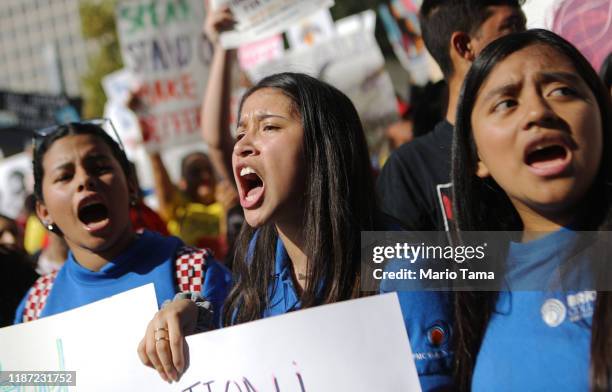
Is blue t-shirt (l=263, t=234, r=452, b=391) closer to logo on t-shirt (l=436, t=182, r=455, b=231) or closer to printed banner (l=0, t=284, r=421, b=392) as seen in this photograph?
printed banner (l=0, t=284, r=421, b=392)

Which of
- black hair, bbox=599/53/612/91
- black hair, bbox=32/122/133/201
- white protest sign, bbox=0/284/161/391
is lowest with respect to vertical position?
white protest sign, bbox=0/284/161/391

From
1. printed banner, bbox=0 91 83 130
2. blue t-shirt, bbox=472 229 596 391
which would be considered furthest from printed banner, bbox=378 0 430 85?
printed banner, bbox=0 91 83 130

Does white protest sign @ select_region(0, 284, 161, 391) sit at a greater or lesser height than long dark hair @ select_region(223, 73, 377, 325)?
lesser

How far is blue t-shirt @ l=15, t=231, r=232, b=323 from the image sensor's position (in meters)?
2.25

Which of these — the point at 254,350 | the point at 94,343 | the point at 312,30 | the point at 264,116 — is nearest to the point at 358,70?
the point at 312,30

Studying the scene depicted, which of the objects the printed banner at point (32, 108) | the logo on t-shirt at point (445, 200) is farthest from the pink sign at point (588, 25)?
the printed banner at point (32, 108)

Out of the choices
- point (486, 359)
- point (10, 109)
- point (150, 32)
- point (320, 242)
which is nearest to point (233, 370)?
point (320, 242)

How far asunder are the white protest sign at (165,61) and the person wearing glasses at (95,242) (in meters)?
2.51

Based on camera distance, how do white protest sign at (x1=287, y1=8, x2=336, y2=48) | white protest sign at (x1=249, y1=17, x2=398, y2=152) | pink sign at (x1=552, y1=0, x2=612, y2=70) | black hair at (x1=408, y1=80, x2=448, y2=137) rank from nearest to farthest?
pink sign at (x1=552, y1=0, x2=612, y2=70)
black hair at (x1=408, y1=80, x2=448, y2=137)
white protest sign at (x1=249, y1=17, x2=398, y2=152)
white protest sign at (x1=287, y1=8, x2=336, y2=48)

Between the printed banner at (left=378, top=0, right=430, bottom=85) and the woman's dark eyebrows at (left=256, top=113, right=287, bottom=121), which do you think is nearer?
the woman's dark eyebrows at (left=256, top=113, right=287, bottom=121)

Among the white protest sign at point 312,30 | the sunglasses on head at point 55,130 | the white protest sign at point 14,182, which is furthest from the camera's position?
the white protest sign at point 14,182

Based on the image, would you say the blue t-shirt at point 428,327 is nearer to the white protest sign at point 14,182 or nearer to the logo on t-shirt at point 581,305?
the logo on t-shirt at point 581,305

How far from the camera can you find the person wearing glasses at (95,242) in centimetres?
228

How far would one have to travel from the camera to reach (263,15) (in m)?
3.42
